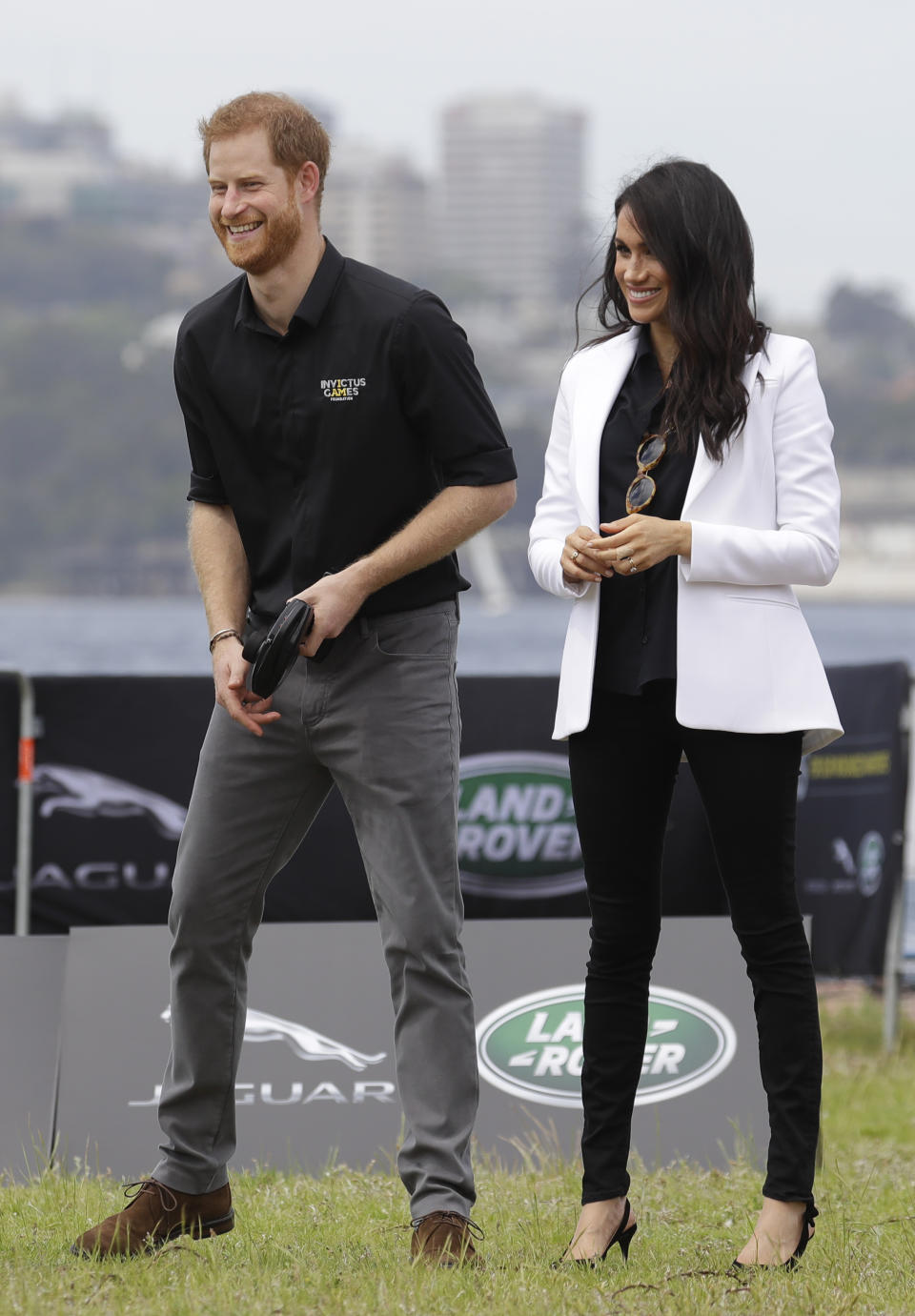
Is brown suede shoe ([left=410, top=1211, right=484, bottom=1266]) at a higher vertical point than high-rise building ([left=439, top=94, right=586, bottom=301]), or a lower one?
lower

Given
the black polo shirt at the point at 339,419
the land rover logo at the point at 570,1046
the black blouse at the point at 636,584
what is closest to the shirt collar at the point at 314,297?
the black polo shirt at the point at 339,419

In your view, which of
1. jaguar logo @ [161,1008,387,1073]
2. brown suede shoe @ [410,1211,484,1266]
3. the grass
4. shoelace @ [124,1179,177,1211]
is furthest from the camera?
jaguar logo @ [161,1008,387,1073]

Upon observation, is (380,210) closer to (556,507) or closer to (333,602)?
(556,507)

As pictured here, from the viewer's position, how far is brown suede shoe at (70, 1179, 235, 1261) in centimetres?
306

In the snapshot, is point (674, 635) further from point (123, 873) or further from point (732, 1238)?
point (123, 873)

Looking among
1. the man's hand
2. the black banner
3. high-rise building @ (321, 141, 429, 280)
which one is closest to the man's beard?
the man's hand

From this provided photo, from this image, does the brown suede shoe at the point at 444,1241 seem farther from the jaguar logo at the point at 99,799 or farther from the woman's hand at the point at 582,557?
the jaguar logo at the point at 99,799

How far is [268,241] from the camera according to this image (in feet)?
10.0

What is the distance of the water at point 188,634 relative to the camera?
54.6 metres

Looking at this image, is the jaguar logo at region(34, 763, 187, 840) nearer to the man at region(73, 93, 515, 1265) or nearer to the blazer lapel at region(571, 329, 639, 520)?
the man at region(73, 93, 515, 1265)

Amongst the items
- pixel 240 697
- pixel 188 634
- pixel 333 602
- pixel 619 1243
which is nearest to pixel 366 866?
pixel 240 697

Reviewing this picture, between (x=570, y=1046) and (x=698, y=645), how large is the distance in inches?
79.3

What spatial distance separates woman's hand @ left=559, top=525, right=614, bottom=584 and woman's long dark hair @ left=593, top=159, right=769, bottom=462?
25cm

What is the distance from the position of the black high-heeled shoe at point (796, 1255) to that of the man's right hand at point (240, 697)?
4.25 ft
